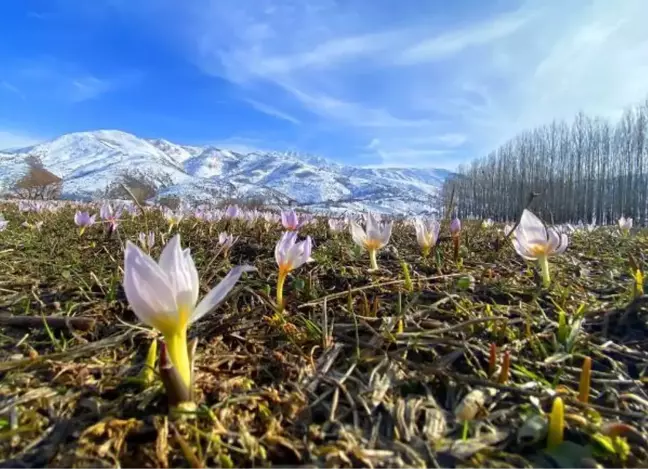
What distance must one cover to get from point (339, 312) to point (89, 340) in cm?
81

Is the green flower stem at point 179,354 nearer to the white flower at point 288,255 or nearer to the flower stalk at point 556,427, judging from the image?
the white flower at point 288,255

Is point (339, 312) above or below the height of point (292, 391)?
above

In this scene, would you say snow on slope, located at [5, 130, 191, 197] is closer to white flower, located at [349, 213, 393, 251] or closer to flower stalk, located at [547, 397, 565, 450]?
white flower, located at [349, 213, 393, 251]

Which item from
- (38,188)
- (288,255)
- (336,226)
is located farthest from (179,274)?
(38,188)

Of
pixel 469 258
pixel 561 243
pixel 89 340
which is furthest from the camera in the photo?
pixel 469 258

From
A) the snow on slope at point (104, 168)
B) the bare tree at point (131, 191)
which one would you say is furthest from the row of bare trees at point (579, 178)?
the snow on slope at point (104, 168)

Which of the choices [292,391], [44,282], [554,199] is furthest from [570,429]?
[554,199]

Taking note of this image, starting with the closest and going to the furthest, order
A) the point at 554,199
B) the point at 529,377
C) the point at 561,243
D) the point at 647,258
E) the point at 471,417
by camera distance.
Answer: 1. the point at 471,417
2. the point at 529,377
3. the point at 561,243
4. the point at 647,258
5. the point at 554,199

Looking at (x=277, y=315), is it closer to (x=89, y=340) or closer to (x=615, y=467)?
(x=89, y=340)

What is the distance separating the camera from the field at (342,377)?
0.82m

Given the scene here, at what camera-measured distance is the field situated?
0.82m

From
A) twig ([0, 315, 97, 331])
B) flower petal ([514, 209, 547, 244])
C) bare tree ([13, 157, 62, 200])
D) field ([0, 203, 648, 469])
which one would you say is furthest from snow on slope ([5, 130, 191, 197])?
flower petal ([514, 209, 547, 244])

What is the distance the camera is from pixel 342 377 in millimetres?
1074

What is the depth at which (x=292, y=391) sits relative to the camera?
995 millimetres
